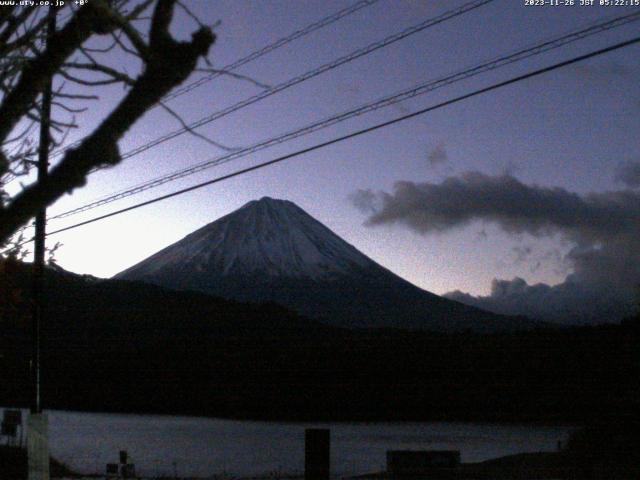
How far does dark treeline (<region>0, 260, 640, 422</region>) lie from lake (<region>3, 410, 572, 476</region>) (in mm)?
3956

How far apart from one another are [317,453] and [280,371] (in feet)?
553

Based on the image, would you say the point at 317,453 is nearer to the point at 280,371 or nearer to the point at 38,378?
the point at 38,378

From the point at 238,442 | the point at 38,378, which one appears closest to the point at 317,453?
the point at 38,378

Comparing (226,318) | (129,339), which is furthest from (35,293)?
(226,318)

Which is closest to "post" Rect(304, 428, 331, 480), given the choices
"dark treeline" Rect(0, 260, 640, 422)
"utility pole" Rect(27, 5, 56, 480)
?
"utility pole" Rect(27, 5, 56, 480)

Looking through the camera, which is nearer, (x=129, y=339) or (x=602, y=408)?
(x=602, y=408)

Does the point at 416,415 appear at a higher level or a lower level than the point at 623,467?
lower

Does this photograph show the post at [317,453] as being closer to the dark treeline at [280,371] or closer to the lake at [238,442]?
the lake at [238,442]

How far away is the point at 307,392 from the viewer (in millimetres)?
158250

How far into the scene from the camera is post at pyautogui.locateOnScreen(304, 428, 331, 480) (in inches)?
354

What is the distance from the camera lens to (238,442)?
354 feet

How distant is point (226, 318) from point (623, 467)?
171m

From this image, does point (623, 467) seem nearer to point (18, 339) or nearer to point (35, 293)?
point (35, 293)

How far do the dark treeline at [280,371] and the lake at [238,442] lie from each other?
3.96 meters
